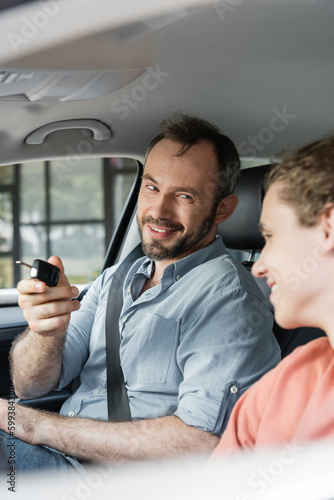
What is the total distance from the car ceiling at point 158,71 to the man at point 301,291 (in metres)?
Result: 0.28

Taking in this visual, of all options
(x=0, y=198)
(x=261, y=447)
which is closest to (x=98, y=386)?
(x=261, y=447)

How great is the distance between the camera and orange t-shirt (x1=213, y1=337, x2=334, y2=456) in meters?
0.79

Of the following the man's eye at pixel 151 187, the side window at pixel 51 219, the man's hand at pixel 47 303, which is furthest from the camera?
the side window at pixel 51 219

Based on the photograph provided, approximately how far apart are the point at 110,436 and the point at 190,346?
262 mm

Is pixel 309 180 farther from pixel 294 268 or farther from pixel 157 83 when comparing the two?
pixel 157 83

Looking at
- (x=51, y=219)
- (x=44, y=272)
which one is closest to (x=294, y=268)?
(x=44, y=272)

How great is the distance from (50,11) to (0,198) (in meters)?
7.23

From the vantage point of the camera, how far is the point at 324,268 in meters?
0.80

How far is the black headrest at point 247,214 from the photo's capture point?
1.61 metres

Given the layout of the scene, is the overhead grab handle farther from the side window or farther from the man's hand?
the side window

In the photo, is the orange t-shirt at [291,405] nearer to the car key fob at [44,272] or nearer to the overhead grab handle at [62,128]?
the car key fob at [44,272]

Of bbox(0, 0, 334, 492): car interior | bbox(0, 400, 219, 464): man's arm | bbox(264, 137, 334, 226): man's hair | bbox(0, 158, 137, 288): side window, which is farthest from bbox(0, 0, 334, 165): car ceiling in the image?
bbox(0, 158, 137, 288): side window

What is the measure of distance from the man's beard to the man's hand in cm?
28

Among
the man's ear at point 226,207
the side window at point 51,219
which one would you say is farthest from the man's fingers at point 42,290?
the side window at point 51,219
